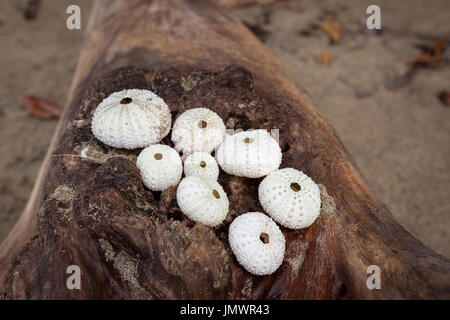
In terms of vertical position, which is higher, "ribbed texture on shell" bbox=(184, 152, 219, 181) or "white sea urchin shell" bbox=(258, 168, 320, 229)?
"ribbed texture on shell" bbox=(184, 152, 219, 181)

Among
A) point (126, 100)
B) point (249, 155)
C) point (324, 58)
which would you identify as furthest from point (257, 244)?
point (324, 58)

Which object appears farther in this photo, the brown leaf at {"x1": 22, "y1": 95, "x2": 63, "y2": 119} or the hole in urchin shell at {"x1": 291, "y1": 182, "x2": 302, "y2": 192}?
the brown leaf at {"x1": 22, "y1": 95, "x2": 63, "y2": 119}

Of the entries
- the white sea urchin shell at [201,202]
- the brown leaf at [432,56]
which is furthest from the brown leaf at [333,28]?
the white sea urchin shell at [201,202]

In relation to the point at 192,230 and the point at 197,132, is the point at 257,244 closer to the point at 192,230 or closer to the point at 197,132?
the point at 192,230

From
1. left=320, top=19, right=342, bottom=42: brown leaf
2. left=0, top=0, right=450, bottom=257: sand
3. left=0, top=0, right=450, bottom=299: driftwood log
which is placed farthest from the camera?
left=320, top=19, right=342, bottom=42: brown leaf

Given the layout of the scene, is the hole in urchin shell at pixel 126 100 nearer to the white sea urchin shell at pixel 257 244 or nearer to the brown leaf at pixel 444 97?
the white sea urchin shell at pixel 257 244

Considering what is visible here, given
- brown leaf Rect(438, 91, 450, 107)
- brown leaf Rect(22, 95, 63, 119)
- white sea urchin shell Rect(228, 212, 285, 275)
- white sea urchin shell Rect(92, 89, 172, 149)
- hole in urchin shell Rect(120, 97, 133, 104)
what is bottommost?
brown leaf Rect(438, 91, 450, 107)

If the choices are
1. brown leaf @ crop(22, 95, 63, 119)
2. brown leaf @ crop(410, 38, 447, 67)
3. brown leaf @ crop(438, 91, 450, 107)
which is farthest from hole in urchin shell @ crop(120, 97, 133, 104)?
brown leaf @ crop(410, 38, 447, 67)

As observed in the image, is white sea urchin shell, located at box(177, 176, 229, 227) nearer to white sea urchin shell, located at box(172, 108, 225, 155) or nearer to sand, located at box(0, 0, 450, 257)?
white sea urchin shell, located at box(172, 108, 225, 155)
